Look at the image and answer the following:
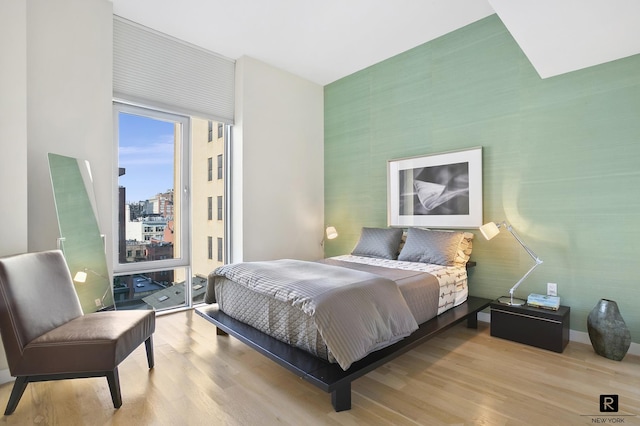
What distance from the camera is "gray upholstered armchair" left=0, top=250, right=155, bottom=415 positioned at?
6.10 ft

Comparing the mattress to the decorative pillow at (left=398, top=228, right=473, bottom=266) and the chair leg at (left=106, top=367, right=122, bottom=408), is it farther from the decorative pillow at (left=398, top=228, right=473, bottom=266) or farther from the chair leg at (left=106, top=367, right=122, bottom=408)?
the chair leg at (left=106, top=367, right=122, bottom=408)

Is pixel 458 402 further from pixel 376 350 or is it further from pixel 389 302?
pixel 389 302

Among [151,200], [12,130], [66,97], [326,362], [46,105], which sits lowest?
[326,362]

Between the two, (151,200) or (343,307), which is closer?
(343,307)

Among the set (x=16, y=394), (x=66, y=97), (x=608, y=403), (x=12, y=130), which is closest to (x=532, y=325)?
(x=608, y=403)

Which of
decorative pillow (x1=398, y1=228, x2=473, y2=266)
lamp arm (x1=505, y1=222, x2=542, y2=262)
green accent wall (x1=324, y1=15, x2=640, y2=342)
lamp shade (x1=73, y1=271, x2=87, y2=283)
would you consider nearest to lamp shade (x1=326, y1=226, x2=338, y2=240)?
green accent wall (x1=324, y1=15, x2=640, y2=342)

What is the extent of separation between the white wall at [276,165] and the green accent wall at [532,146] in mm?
1067

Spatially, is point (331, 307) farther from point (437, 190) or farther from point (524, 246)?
point (437, 190)

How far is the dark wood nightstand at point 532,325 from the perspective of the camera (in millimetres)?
2688

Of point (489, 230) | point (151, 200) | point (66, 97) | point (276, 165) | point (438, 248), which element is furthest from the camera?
point (276, 165)

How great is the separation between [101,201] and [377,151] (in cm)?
332

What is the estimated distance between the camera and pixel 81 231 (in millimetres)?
2902

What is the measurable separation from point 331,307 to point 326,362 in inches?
13.8

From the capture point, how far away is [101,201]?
3.19 metres
